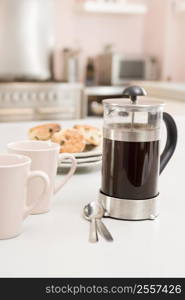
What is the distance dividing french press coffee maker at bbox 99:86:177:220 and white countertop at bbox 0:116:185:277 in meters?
0.03

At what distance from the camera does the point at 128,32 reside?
460 centimetres

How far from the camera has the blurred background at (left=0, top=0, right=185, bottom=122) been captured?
11.8 feet

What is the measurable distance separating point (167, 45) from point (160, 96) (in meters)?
0.93

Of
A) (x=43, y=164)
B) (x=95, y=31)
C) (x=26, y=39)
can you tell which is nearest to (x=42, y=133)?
(x=43, y=164)

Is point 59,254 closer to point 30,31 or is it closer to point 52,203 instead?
point 52,203

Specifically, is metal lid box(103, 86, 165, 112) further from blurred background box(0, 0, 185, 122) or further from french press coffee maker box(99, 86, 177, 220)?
blurred background box(0, 0, 185, 122)

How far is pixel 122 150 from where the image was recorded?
0.74 meters

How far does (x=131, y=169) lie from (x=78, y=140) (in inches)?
13.5

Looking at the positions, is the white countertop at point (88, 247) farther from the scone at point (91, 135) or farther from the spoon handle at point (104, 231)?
the scone at point (91, 135)

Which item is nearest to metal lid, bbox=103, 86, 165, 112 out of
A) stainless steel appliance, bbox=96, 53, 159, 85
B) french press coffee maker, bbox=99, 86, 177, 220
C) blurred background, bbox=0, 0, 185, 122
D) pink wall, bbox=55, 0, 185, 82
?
french press coffee maker, bbox=99, 86, 177, 220

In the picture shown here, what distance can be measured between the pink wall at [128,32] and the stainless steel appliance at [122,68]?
0.19 meters

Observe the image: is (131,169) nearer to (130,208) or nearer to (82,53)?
(130,208)

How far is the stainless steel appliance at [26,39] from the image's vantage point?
156 inches

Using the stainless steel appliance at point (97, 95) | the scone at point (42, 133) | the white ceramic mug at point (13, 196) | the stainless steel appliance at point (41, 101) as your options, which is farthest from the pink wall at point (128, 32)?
the white ceramic mug at point (13, 196)
